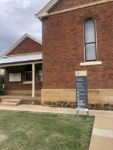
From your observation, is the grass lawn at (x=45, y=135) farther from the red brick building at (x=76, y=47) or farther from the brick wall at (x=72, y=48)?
the brick wall at (x=72, y=48)

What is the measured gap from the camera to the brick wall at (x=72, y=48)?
25.4 ft

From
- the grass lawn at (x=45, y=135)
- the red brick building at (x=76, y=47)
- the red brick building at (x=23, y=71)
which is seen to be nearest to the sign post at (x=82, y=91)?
the grass lawn at (x=45, y=135)

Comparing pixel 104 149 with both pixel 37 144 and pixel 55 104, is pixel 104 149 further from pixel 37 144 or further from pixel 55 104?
pixel 55 104

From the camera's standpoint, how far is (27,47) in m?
14.5

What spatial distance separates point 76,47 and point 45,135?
5.89 meters

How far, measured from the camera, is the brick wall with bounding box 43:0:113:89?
25.4 feet

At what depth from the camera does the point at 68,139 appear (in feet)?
12.5

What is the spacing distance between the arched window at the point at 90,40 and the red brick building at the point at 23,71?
5527 mm

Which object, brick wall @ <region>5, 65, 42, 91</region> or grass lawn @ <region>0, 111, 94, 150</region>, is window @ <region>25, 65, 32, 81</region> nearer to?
brick wall @ <region>5, 65, 42, 91</region>

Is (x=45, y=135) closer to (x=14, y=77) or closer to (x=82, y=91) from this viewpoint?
(x=82, y=91)

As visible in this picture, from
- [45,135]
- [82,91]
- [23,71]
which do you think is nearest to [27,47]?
[23,71]

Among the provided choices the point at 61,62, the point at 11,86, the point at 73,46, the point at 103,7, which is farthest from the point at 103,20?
the point at 11,86

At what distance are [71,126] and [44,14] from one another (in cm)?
771

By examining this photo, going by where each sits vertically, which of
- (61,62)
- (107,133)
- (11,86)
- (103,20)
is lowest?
(107,133)
